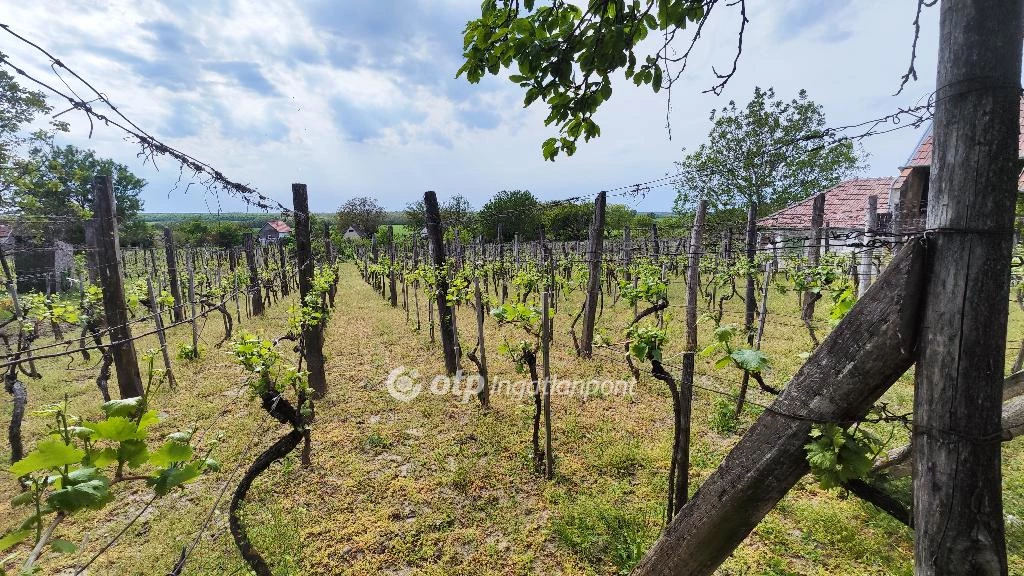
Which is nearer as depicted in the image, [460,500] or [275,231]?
[460,500]

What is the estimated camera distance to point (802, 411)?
156 centimetres

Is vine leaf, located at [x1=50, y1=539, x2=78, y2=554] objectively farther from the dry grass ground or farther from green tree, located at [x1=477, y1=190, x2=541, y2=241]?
green tree, located at [x1=477, y1=190, x2=541, y2=241]

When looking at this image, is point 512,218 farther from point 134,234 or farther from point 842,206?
point 134,234

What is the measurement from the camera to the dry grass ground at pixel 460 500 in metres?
3.52

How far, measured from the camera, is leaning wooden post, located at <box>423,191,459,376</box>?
276 inches

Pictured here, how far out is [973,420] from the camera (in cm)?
124

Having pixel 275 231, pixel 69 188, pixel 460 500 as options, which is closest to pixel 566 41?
pixel 460 500

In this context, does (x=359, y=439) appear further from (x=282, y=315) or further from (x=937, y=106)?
(x=282, y=315)

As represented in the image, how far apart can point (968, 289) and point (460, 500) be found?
4.23 meters

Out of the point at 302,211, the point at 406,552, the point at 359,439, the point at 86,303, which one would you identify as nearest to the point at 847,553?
the point at 406,552

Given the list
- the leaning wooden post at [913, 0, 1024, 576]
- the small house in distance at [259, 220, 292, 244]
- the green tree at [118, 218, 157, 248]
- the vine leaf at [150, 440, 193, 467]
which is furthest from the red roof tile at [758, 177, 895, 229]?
the green tree at [118, 218, 157, 248]

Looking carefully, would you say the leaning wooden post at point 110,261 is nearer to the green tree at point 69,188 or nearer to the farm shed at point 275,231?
the green tree at point 69,188

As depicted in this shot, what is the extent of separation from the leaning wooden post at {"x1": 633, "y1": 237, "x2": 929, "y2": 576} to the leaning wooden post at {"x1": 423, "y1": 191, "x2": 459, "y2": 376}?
5.55 meters

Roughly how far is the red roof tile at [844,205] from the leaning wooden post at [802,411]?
21.5m
